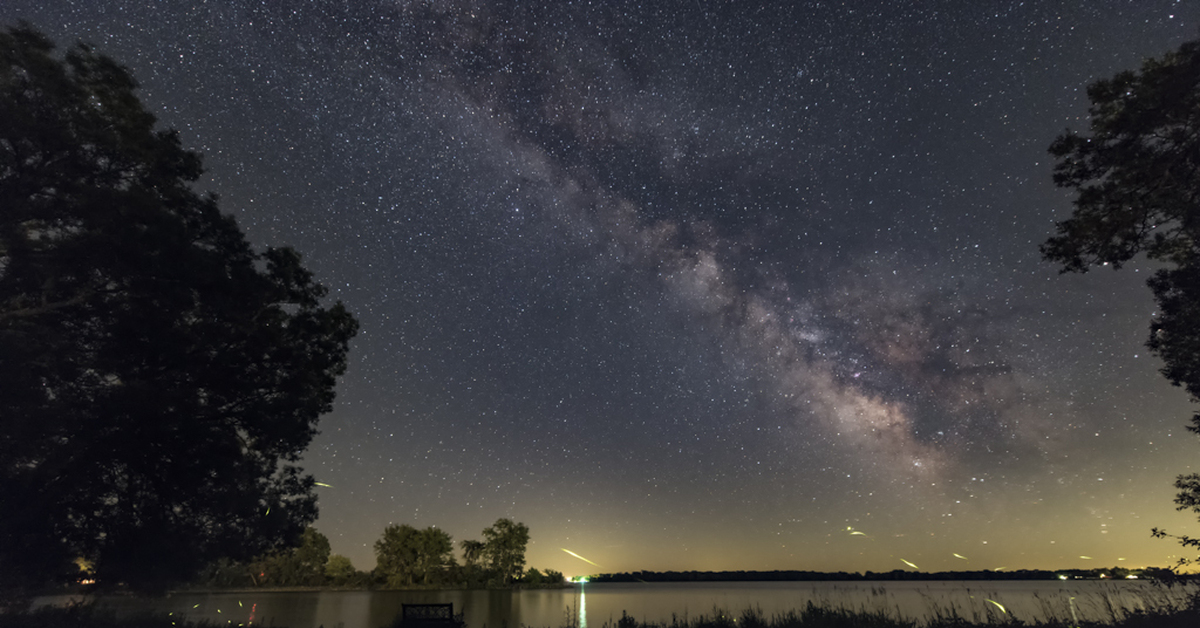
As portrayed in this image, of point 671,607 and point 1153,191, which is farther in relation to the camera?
point 671,607

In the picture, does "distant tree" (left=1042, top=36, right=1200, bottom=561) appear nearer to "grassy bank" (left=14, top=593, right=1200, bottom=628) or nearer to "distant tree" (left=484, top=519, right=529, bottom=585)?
"grassy bank" (left=14, top=593, right=1200, bottom=628)

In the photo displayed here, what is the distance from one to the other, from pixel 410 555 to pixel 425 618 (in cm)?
10492

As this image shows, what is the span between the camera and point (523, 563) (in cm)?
10988

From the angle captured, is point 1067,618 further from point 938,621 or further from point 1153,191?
point 1153,191

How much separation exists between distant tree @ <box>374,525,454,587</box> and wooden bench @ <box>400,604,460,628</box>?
100862mm

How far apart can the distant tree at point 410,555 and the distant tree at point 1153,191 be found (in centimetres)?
11702

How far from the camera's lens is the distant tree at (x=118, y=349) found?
1367 cm

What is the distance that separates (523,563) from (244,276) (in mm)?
105911

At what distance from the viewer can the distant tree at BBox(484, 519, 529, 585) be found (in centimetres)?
10850

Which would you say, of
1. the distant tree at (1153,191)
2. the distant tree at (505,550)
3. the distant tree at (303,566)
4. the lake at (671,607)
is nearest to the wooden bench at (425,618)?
the lake at (671,607)

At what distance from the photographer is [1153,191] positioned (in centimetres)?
1266

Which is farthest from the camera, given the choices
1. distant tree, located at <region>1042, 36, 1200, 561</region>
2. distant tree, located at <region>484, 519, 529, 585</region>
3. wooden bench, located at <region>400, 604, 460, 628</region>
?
distant tree, located at <region>484, 519, 529, 585</region>

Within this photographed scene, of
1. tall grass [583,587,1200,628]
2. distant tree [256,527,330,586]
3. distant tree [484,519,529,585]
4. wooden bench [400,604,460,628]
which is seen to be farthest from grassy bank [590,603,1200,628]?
distant tree [256,527,330,586]

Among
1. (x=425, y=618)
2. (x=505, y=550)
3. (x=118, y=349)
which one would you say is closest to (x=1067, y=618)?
(x=425, y=618)
